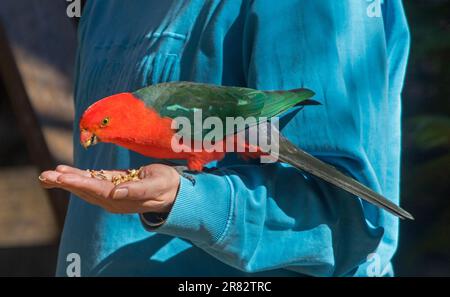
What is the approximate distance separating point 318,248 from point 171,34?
30cm

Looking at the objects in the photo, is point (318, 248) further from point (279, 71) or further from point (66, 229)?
point (66, 229)

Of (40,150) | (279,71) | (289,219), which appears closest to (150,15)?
(279,71)

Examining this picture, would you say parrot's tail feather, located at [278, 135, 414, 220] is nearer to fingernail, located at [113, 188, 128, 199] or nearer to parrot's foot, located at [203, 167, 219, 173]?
parrot's foot, located at [203, 167, 219, 173]

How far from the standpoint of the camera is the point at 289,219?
38.7 inches

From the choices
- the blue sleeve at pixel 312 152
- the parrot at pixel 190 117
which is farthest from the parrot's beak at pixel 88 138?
the blue sleeve at pixel 312 152

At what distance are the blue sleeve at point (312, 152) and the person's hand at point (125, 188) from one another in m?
0.05

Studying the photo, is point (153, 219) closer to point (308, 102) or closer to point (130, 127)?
point (130, 127)

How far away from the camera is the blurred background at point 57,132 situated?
6.47ft

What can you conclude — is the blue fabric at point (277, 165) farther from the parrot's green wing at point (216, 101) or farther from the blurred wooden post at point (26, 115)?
the blurred wooden post at point (26, 115)

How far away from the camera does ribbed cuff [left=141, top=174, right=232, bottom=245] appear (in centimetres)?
91

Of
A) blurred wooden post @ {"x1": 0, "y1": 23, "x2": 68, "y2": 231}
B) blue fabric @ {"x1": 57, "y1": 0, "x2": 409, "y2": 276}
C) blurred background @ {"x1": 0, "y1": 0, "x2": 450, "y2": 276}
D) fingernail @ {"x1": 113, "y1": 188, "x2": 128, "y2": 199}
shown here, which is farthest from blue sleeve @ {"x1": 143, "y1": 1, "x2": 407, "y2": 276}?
blurred wooden post @ {"x1": 0, "y1": 23, "x2": 68, "y2": 231}

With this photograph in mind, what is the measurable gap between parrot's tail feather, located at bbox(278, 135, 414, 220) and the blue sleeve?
2 centimetres
